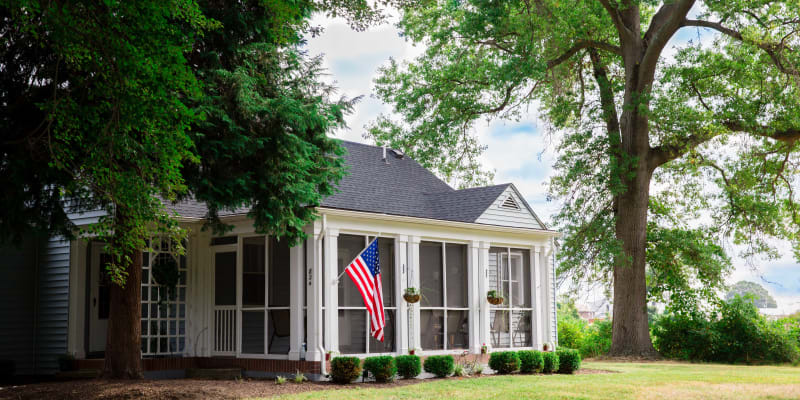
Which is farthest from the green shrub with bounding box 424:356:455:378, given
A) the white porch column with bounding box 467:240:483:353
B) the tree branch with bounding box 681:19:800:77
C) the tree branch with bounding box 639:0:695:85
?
the tree branch with bounding box 681:19:800:77

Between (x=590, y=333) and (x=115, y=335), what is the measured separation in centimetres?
1919

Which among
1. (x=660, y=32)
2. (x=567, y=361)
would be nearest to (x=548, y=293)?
(x=567, y=361)

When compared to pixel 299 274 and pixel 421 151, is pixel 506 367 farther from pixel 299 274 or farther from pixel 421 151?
pixel 421 151

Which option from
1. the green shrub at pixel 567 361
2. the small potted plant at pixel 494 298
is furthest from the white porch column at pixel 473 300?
the green shrub at pixel 567 361

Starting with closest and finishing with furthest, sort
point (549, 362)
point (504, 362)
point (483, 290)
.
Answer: point (504, 362) < point (549, 362) < point (483, 290)

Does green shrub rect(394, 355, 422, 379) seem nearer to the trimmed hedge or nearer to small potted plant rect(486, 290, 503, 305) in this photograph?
the trimmed hedge

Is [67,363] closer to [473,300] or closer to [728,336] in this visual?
[473,300]

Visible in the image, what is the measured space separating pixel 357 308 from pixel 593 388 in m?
4.48

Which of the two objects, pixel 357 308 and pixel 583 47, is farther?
pixel 583 47

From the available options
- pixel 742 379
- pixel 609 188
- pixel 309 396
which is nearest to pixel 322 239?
pixel 309 396

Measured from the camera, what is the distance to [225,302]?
48.4 feet

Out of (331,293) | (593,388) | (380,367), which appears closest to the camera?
(593,388)

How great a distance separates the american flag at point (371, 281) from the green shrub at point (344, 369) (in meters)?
0.78

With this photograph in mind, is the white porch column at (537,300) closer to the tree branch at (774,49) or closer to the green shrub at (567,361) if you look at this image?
the green shrub at (567,361)
